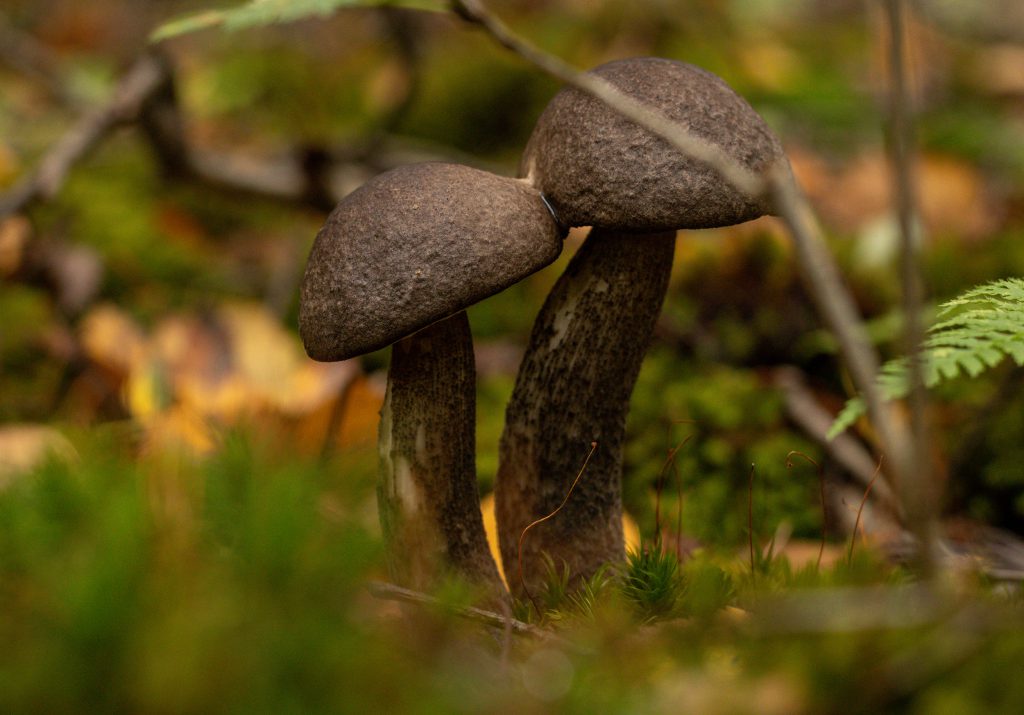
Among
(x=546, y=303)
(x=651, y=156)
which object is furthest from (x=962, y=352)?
(x=546, y=303)

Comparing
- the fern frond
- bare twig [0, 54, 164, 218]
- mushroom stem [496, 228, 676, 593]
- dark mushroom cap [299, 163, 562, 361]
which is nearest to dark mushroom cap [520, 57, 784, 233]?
dark mushroom cap [299, 163, 562, 361]

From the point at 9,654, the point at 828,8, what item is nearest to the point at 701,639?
the point at 9,654

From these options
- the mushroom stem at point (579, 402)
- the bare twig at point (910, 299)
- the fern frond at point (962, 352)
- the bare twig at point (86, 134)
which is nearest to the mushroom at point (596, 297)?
the mushroom stem at point (579, 402)

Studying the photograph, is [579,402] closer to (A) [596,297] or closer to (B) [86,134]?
(A) [596,297]

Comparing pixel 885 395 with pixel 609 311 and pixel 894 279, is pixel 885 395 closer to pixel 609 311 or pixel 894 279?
pixel 609 311

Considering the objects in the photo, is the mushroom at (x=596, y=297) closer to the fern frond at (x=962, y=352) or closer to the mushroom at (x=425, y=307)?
the mushroom at (x=425, y=307)

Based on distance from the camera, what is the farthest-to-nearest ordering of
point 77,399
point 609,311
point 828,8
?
point 828,8 → point 77,399 → point 609,311
